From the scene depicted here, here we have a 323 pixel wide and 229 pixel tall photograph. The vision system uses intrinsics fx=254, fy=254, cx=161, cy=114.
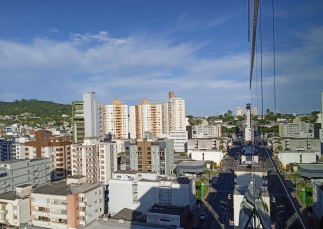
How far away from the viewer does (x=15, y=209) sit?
720cm

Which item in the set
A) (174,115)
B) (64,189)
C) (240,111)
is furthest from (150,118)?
(240,111)

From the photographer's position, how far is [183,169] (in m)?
13.5

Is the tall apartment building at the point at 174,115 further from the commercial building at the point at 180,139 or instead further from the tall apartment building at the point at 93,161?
the tall apartment building at the point at 93,161

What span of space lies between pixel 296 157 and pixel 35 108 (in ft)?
184

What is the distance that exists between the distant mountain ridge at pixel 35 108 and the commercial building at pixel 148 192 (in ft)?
135

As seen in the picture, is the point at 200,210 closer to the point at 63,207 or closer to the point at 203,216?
the point at 203,216

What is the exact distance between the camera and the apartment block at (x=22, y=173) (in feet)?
29.4

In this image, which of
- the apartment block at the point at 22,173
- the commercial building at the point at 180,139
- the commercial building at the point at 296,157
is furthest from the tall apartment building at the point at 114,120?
the commercial building at the point at 296,157

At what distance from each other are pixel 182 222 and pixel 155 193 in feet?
6.97

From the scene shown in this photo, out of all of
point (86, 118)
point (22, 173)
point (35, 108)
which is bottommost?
point (22, 173)

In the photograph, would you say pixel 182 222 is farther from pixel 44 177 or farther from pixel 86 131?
pixel 86 131

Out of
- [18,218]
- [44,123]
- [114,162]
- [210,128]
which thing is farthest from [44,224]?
[44,123]

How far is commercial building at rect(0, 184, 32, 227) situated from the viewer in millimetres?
7199

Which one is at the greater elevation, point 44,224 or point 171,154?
point 171,154
